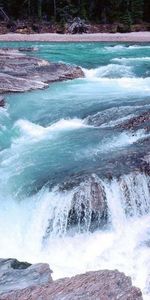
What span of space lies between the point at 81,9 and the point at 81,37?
11.0 metres

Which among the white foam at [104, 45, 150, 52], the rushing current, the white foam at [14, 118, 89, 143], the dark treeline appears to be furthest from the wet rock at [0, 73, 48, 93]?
the dark treeline

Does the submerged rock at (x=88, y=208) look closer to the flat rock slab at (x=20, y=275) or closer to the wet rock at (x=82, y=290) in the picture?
the flat rock slab at (x=20, y=275)

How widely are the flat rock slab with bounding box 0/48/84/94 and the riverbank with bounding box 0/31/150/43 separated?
22128 mm

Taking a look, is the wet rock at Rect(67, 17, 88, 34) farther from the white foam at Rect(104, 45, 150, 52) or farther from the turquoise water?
the turquoise water

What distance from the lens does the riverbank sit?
5256 cm

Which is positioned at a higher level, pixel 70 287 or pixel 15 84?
pixel 15 84

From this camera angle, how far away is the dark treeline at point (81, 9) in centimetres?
6275

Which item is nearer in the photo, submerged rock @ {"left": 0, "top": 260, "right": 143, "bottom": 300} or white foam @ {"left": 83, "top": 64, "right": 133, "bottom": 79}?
submerged rock @ {"left": 0, "top": 260, "right": 143, "bottom": 300}

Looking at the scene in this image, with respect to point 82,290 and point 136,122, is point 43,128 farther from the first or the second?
point 82,290

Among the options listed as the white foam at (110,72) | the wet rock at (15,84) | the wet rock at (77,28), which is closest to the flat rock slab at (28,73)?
the wet rock at (15,84)

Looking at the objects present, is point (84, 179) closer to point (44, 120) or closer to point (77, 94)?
point (44, 120)

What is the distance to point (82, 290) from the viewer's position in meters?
8.84

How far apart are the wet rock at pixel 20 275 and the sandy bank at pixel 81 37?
4457 centimetres

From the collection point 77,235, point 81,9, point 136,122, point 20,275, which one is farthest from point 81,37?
point 20,275
